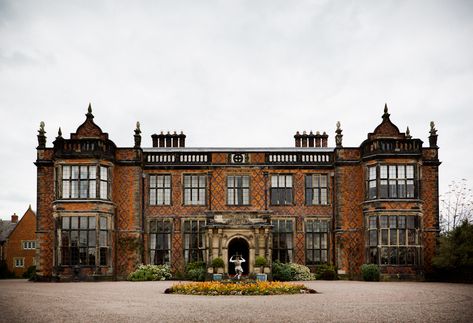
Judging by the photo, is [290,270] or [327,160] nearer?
[290,270]

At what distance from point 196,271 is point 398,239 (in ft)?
40.7

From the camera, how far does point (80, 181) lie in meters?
35.7

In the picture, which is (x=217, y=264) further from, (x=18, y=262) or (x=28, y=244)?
(x=18, y=262)

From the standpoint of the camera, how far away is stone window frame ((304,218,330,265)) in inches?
1491

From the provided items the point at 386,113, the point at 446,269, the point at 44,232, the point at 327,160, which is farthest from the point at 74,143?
the point at 446,269

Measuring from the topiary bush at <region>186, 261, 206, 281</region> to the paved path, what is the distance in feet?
36.2

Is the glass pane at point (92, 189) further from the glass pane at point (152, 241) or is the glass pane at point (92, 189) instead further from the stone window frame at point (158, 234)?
the glass pane at point (152, 241)

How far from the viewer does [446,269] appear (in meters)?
34.5

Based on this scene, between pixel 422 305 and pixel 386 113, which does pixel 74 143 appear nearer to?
pixel 386 113

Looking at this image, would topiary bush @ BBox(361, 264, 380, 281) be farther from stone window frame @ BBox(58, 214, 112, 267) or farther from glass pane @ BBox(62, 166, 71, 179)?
glass pane @ BBox(62, 166, 71, 179)

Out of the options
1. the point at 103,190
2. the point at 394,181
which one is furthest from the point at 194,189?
the point at 394,181

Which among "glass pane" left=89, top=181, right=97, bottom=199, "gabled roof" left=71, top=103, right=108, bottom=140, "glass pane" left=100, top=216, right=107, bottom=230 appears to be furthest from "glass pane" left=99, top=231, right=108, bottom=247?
"gabled roof" left=71, top=103, right=108, bottom=140

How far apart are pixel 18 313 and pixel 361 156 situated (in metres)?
26.1

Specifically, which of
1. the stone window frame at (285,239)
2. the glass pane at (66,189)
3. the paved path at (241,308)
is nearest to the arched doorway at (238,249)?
the stone window frame at (285,239)
